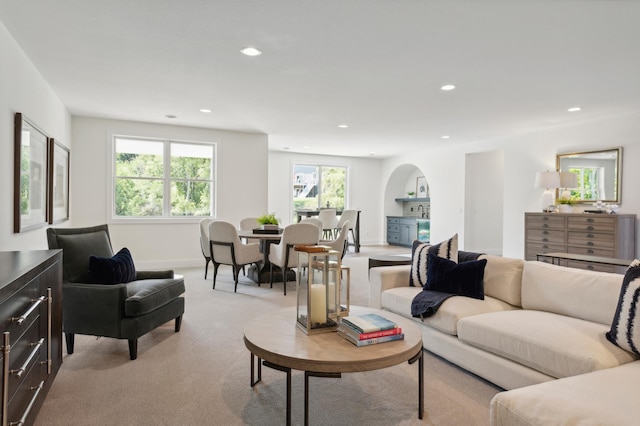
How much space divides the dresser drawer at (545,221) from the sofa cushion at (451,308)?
3565 millimetres

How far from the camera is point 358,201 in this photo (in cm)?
1076

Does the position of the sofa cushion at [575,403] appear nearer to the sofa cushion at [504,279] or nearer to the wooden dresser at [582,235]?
the sofa cushion at [504,279]

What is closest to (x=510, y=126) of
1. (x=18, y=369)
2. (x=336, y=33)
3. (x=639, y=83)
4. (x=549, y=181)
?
(x=549, y=181)

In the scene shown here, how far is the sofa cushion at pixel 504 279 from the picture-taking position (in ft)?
9.25

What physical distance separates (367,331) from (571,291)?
1.44m

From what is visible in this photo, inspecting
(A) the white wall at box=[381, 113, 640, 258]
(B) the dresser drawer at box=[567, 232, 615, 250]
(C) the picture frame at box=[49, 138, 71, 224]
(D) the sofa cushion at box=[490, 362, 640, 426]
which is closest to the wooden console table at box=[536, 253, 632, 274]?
(B) the dresser drawer at box=[567, 232, 615, 250]

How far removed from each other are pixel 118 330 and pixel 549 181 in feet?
19.6

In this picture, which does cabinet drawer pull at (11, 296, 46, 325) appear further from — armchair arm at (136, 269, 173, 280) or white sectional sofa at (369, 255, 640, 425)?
white sectional sofa at (369, 255, 640, 425)

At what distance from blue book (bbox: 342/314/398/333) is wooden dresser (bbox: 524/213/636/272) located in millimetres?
4140

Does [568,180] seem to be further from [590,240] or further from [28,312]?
[28,312]

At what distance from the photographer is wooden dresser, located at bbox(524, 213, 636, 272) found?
5020 mm

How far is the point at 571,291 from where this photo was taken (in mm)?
2441

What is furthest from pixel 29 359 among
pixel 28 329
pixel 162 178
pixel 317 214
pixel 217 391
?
pixel 317 214

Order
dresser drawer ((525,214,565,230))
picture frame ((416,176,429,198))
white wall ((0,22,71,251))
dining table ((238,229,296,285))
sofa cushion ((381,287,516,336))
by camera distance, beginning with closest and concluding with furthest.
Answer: sofa cushion ((381,287,516,336))
white wall ((0,22,71,251))
dining table ((238,229,296,285))
dresser drawer ((525,214,565,230))
picture frame ((416,176,429,198))
